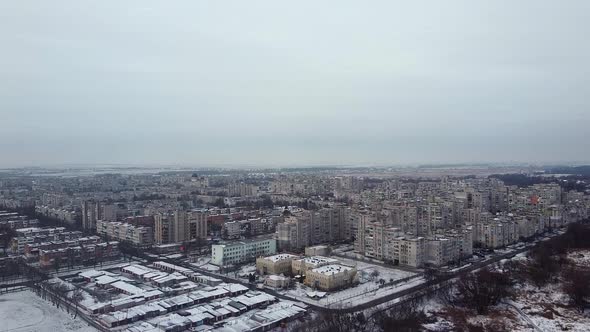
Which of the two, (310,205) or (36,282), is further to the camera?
(310,205)


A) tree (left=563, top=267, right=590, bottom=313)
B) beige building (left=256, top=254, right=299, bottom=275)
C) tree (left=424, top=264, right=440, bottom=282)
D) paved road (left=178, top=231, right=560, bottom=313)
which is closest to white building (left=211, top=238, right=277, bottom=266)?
paved road (left=178, top=231, right=560, bottom=313)

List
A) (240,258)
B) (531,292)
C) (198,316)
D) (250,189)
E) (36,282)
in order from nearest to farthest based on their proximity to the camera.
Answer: (198,316), (531,292), (36,282), (240,258), (250,189)

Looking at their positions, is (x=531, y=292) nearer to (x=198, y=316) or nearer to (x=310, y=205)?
(x=198, y=316)

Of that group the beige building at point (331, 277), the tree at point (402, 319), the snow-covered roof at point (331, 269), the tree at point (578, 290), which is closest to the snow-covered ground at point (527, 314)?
the tree at point (578, 290)

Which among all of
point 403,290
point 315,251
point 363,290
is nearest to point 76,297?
point 363,290

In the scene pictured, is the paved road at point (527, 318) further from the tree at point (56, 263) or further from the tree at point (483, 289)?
the tree at point (56, 263)

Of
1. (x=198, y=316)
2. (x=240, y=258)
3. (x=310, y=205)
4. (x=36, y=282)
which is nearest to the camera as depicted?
(x=198, y=316)

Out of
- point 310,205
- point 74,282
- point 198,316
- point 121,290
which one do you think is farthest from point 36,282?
point 310,205
